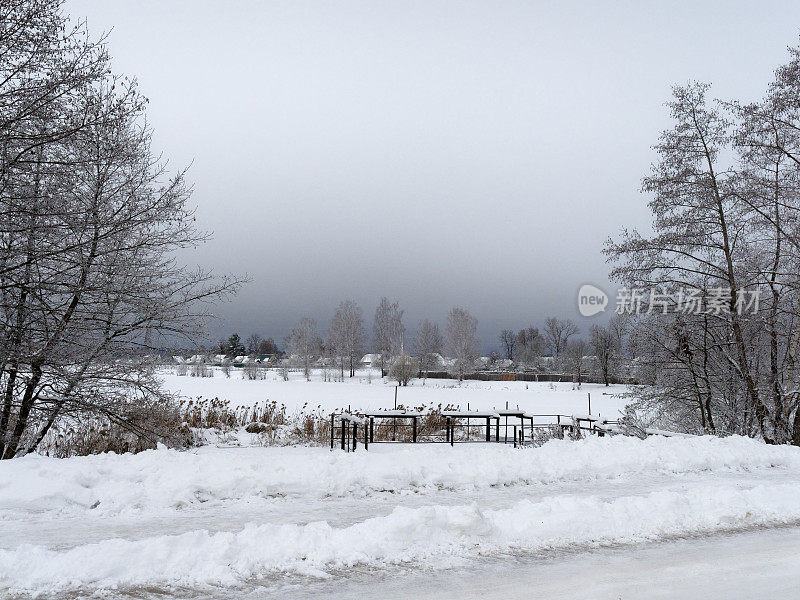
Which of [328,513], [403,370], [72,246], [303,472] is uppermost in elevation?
[72,246]

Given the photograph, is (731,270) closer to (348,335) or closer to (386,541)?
(386,541)

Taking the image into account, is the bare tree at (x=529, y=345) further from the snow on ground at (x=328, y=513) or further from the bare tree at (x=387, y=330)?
the snow on ground at (x=328, y=513)

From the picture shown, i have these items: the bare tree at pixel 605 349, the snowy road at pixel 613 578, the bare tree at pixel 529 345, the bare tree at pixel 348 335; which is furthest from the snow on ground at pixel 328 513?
the bare tree at pixel 529 345

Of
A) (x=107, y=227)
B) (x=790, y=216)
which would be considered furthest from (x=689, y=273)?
(x=107, y=227)

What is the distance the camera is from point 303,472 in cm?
761

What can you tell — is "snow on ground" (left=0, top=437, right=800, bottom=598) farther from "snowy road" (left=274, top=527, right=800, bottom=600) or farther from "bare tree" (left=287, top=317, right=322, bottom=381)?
"bare tree" (left=287, top=317, right=322, bottom=381)

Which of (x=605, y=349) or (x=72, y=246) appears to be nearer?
(x=72, y=246)

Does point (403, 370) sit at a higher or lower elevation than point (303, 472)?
lower

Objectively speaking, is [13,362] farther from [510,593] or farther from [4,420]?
[510,593]

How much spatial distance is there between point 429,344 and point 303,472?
7314 centimetres

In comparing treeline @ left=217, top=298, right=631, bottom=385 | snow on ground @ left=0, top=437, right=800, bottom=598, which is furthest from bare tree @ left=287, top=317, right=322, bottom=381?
snow on ground @ left=0, top=437, right=800, bottom=598

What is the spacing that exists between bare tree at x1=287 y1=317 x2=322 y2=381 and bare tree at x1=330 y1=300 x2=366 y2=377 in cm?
272

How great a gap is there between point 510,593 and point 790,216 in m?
14.4

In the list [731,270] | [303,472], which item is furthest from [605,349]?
Answer: [303,472]
